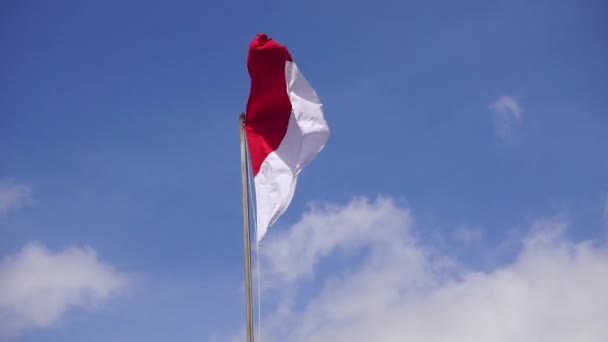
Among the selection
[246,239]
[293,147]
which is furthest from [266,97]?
[246,239]

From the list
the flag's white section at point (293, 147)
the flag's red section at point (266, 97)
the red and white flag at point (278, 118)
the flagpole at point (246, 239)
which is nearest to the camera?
the flagpole at point (246, 239)

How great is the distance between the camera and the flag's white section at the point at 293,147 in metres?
17.9

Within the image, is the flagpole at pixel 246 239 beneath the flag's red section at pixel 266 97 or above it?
beneath

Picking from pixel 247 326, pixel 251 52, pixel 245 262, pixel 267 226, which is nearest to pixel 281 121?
pixel 251 52

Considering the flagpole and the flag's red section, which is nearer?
the flagpole

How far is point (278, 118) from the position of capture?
1897 cm

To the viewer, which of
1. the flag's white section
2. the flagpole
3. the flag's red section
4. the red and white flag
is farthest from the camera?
the flag's red section

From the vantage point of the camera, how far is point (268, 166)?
18.5 metres

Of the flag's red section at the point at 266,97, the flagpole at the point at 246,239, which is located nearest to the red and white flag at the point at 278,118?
the flag's red section at the point at 266,97

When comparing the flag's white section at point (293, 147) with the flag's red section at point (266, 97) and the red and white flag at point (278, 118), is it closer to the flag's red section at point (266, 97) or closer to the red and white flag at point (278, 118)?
the red and white flag at point (278, 118)

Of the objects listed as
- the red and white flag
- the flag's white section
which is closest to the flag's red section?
the red and white flag

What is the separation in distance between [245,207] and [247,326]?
9.41 ft

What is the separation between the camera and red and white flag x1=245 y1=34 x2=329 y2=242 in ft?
60.7

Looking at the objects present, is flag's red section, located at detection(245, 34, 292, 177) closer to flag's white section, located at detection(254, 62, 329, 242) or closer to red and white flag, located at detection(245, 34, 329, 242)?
red and white flag, located at detection(245, 34, 329, 242)
